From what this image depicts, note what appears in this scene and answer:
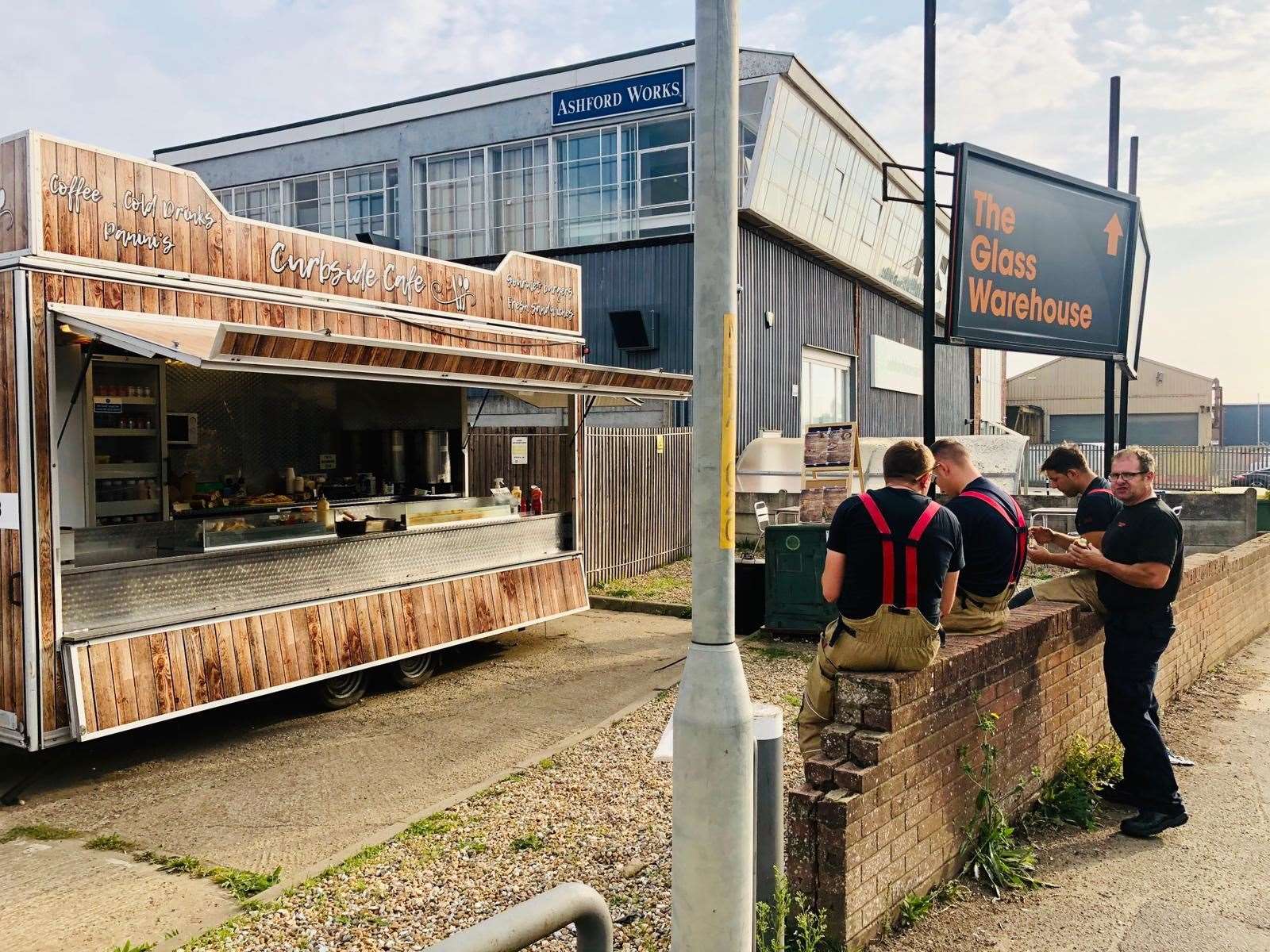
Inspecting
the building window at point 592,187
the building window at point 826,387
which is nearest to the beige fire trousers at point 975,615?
the building window at point 592,187

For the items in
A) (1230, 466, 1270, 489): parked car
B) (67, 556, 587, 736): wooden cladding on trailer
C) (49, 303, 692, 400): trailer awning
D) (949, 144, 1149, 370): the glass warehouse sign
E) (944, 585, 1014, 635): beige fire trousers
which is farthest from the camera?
(1230, 466, 1270, 489): parked car

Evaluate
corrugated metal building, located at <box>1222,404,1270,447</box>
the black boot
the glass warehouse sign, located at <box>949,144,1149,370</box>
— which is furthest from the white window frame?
corrugated metal building, located at <box>1222,404,1270,447</box>

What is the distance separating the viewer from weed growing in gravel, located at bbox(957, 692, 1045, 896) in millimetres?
4738

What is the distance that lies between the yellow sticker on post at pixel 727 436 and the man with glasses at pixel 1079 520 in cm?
370

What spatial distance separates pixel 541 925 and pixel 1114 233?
11243 millimetres

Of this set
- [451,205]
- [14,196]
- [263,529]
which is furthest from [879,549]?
[451,205]

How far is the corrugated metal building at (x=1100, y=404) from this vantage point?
58531mm

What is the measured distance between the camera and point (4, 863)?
5.24 metres

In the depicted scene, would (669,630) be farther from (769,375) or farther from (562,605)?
(769,375)

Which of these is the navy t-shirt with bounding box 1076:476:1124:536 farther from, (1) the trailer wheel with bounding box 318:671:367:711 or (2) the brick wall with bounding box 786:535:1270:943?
(1) the trailer wheel with bounding box 318:671:367:711

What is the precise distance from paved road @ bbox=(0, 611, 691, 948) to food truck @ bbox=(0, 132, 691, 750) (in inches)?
16.6

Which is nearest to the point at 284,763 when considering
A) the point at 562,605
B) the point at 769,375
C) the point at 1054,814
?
the point at 562,605

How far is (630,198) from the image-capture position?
21156mm

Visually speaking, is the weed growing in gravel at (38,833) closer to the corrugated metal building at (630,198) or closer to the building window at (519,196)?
the corrugated metal building at (630,198)
